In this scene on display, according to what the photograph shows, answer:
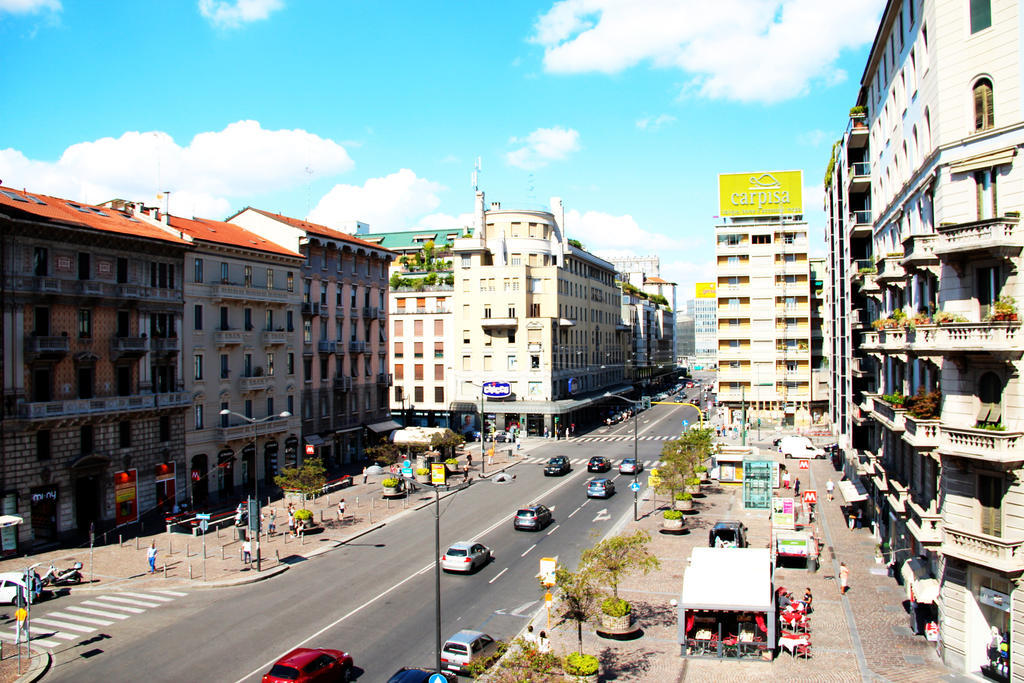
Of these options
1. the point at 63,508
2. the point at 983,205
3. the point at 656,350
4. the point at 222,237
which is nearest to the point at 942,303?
the point at 983,205

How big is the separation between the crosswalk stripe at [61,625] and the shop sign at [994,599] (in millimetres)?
31353

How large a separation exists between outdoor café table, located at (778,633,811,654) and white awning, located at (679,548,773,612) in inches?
67.8

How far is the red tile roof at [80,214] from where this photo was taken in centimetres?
4150

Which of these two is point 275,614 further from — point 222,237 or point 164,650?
point 222,237

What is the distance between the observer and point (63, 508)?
4147 cm

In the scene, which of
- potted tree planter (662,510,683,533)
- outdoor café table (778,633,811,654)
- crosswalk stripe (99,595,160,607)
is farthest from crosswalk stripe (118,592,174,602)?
potted tree planter (662,510,683,533)

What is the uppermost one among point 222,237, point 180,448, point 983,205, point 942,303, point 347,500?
point 222,237

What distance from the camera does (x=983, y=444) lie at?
71.4ft

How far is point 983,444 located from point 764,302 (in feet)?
225

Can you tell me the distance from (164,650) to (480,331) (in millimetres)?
66618

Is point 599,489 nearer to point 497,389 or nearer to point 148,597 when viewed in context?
point 148,597

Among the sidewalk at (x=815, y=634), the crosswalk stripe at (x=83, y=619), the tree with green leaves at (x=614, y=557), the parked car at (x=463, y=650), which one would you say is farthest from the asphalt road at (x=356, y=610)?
the tree with green leaves at (x=614, y=557)

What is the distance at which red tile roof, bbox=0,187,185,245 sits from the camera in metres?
41.5

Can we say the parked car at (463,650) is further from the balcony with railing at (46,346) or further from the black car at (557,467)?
the black car at (557,467)
